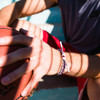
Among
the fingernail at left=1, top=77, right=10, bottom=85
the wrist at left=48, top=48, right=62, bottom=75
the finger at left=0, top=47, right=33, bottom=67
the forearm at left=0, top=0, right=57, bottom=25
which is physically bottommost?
the wrist at left=48, top=48, right=62, bottom=75

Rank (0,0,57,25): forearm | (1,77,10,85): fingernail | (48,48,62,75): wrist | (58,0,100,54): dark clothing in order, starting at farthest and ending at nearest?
(0,0,57,25): forearm, (58,0,100,54): dark clothing, (48,48,62,75): wrist, (1,77,10,85): fingernail

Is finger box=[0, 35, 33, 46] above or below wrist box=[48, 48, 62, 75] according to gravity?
above

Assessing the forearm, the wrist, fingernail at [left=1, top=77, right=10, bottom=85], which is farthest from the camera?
the forearm

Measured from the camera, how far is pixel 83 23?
1128mm

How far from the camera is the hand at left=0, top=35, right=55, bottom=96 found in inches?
24.2

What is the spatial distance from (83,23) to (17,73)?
67cm

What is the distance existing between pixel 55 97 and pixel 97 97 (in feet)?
1.42

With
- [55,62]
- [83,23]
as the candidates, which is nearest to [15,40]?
[55,62]

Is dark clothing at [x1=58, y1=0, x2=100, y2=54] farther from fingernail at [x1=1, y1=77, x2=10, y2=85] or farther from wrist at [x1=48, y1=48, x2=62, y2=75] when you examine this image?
fingernail at [x1=1, y1=77, x2=10, y2=85]

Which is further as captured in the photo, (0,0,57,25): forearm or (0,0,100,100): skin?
(0,0,57,25): forearm

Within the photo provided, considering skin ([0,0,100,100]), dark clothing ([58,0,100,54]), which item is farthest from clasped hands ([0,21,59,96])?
dark clothing ([58,0,100,54])

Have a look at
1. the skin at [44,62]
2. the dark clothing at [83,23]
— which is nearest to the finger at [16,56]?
the skin at [44,62]

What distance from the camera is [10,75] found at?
24.0 inches

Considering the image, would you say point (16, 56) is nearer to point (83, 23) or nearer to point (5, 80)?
point (5, 80)
